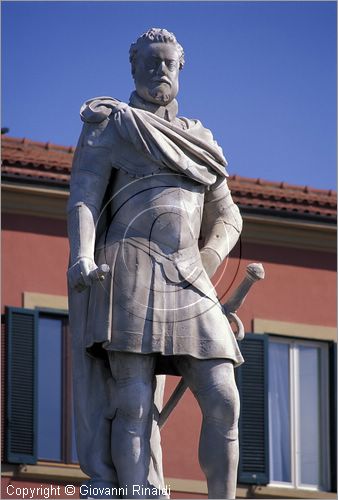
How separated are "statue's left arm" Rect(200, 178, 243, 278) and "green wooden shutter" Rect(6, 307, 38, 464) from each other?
14.0 metres

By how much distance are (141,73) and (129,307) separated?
1908 millimetres

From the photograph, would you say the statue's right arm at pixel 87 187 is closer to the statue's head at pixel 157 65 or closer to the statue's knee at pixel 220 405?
the statue's head at pixel 157 65

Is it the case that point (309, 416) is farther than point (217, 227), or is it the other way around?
point (309, 416)

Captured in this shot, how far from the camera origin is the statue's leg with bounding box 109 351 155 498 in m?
25.1

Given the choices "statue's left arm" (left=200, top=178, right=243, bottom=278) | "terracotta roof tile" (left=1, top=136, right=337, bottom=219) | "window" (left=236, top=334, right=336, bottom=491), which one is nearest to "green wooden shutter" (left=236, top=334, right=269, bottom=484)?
"window" (left=236, top=334, right=336, bottom=491)

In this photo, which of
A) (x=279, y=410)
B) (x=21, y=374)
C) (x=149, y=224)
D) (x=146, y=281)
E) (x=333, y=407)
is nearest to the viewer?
(x=146, y=281)

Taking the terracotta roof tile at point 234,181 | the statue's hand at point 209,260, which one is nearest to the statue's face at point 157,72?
the statue's hand at point 209,260

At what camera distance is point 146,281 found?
998 inches

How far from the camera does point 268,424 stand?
41844 millimetres

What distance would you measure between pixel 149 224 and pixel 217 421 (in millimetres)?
1589

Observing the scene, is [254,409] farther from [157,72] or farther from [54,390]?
[157,72]

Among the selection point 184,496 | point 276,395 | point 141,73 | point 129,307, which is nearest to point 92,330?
point 129,307

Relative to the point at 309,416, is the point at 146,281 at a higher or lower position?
lower

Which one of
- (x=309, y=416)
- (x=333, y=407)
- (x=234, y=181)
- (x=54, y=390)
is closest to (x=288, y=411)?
(x=309, y=416)
